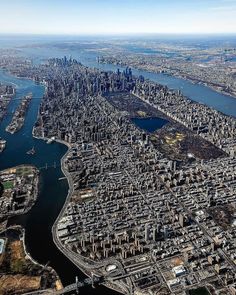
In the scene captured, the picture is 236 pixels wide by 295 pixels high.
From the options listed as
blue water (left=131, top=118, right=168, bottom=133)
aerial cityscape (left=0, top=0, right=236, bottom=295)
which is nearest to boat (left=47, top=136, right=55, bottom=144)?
aerial cityscape (left=0, top=0, right=236, bottom=295)

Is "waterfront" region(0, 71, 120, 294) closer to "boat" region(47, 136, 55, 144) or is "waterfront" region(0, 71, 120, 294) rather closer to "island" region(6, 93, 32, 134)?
"boat" region(47, 136, 55, 144)

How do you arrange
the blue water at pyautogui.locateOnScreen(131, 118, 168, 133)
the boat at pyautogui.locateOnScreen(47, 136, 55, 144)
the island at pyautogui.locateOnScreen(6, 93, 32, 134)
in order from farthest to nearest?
the blue water at pyautogui.locateOnScreen(131, 118, 168, 133), the island at pyautogui.locateOnScreen(6, 93, 32, 134), the boat at pyautogui.locateOnScreen(47, 136, 55, 144)

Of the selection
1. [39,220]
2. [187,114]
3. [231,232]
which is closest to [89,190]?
[39,220]

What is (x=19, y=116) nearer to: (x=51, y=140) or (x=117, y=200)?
(x=51, y=140)

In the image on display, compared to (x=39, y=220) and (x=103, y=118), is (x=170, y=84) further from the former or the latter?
(x=39, y=220)

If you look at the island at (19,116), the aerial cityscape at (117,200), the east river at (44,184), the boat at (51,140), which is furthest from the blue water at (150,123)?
the island at (19,116)

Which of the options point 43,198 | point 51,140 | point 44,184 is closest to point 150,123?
point 51,140

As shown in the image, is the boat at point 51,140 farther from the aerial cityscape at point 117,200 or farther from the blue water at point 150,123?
the blue water at point 150,123

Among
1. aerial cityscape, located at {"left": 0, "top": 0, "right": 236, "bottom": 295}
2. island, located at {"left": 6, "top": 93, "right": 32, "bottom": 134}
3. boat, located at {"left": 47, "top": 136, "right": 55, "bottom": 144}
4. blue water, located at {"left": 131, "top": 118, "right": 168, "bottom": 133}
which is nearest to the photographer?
aerial cityscape, located at {"left": 0, "top": 0, "right": 236, "bottom": 295}
